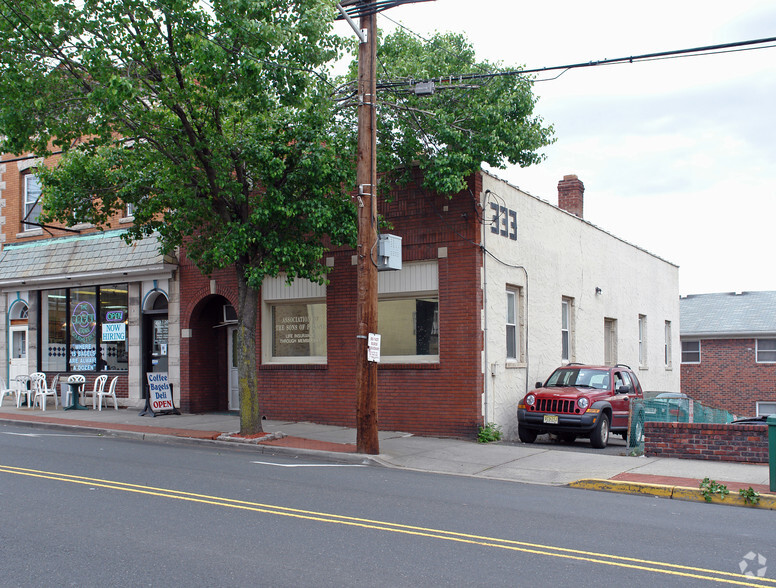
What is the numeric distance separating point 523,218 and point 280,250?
6807 millimetres

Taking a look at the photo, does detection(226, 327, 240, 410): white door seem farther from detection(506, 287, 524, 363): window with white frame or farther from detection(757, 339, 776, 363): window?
detection(757, 339, 776, 363): window

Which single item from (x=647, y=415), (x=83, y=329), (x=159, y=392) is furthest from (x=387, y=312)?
(x=83, y=329)

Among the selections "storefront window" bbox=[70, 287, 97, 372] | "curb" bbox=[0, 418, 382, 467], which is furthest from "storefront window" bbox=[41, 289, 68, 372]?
"curb" bbox=[0, 418, 382, 467]

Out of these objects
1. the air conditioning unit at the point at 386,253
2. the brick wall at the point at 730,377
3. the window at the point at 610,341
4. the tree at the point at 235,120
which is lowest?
the brick wall at the point at 730,377

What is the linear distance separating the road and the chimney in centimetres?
1447

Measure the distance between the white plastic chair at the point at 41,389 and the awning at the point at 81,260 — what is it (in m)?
2.70

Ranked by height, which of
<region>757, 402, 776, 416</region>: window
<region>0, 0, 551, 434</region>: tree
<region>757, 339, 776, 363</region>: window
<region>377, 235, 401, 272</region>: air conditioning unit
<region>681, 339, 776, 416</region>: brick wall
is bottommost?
<region>757, 402, 776, 416</region>: window

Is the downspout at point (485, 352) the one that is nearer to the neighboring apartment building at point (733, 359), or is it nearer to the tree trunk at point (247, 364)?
the tree trunk at point (247, 364)

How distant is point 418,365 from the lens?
15.8 m

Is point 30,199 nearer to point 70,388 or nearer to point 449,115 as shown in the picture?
point 70,388

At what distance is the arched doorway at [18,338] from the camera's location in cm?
2219

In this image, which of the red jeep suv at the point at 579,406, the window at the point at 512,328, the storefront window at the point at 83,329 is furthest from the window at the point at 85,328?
the red jeep suv at the point at 579,406

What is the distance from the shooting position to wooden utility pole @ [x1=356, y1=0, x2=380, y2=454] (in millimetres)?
12695

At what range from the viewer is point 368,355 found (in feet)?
41.2
